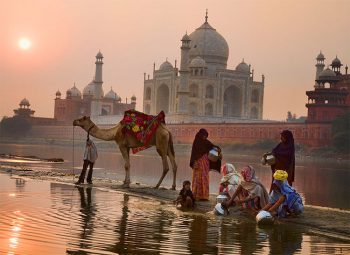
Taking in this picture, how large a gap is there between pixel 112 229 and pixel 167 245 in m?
0.83

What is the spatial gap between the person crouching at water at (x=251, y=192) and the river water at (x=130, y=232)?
13.4 inches

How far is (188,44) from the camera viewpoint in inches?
2210

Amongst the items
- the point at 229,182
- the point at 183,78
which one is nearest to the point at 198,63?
the point at 183,78

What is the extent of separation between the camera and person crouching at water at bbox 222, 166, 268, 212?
7.61 meters

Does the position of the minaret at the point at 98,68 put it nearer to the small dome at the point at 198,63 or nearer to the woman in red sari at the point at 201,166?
the small dome at the point at 198,63

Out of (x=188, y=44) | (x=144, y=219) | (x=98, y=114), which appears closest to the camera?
(x=144, y=219)

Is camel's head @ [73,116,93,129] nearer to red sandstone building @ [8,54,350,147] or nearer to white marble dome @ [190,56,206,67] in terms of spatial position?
red sandstone building @ [8,54,350,147]

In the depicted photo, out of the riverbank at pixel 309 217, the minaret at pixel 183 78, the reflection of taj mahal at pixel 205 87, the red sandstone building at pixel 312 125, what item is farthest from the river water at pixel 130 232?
the reflection of taj mahal at pixel 205 87

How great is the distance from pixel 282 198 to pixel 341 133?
3232 centimetres

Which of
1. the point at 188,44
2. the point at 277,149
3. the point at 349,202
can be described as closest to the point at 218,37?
the point at 188,44

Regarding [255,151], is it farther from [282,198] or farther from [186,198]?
[282,198]

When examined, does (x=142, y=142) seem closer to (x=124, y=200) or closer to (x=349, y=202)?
(x=124, y=200)

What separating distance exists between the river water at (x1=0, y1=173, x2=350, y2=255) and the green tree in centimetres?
3124

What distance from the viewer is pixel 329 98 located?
44.5 meters
